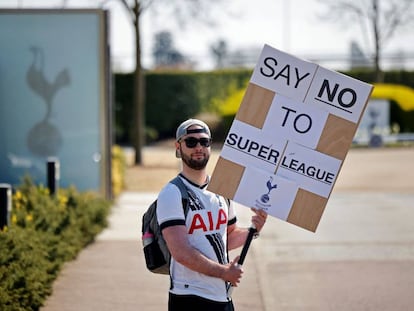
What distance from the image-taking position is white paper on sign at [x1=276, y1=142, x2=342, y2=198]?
5.04m

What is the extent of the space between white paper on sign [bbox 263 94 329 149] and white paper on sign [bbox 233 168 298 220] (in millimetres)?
228

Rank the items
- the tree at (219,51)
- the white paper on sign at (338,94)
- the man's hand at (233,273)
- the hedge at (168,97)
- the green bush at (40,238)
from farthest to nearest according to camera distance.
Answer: the tree at (219,51) < the hedge at (168,97) < the green bush at (40,238) < the white paper on sign at (338,94) < the man's hand at (233,273)

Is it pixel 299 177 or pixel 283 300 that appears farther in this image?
pixel 283 300

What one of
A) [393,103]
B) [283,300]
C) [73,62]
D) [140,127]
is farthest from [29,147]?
[393,103]

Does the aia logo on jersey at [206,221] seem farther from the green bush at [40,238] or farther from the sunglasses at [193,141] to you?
the green bush at [40,238]

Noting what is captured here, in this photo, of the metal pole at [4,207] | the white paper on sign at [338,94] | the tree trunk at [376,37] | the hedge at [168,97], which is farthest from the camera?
the hedge at [168,97]

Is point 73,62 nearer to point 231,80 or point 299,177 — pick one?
point 299,177

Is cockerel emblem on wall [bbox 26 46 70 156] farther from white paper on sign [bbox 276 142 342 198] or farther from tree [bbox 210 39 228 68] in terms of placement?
tree [bbox 210 39 228 68]

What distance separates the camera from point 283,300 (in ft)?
29.0

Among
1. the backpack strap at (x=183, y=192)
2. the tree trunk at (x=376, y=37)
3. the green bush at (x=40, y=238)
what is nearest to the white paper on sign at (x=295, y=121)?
the backpack strap at (x=183, y=192)

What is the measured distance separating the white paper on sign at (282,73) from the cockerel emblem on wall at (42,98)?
396 inches

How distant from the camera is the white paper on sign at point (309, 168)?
198 inches

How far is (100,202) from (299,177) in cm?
814

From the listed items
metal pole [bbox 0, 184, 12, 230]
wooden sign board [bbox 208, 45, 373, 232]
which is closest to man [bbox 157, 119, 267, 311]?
wooden sign board [bbox 208, 45, 373, 232]
